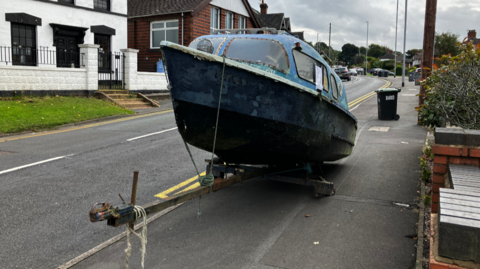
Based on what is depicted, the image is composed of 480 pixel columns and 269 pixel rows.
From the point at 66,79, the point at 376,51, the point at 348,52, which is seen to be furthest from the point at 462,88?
the point at 376,51

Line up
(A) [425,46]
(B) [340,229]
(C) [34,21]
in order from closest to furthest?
(B) [340,229]
(A) [425,46]
(C) [34,21]

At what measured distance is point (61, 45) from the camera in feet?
73.4

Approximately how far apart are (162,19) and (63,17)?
8046 mm

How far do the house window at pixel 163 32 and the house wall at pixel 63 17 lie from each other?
3788mm

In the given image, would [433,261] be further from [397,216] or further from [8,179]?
[8,179]

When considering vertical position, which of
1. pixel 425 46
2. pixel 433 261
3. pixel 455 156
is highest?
pixel 425 46

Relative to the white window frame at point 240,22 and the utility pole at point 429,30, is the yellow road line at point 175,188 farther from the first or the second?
the white window frame at point 240,22

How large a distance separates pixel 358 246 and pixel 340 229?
0.51 metres

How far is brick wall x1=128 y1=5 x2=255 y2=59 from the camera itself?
27375 millimetres

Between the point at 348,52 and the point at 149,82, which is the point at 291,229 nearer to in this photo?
the point at 149,82

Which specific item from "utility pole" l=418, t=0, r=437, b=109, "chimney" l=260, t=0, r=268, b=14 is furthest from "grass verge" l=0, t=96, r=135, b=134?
"chimney" l=260, t=0, r=268, b=14

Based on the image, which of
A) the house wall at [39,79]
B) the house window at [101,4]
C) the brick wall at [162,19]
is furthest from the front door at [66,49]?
the brick wall at [162,19]

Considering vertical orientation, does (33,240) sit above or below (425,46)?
below

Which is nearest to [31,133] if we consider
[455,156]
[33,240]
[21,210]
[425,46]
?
[21,210]
